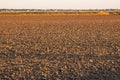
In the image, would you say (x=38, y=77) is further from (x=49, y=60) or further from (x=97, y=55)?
(x=97, y=55)

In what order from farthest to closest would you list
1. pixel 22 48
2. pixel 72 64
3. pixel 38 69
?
pixel 22 48 → pixel 72 64 → pixel 38 69

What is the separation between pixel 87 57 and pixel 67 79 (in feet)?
10.6

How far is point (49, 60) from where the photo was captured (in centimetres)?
1138

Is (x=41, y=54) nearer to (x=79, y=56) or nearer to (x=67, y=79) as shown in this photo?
(x=79, y=56)

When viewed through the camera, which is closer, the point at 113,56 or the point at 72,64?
the point at 72,64

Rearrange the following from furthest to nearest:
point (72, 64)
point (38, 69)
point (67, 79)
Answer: point (72, 64)
point (38, 69)
point (67, 79)

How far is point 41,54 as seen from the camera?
12602 millimetres

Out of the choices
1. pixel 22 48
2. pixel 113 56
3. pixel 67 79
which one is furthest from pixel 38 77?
pixel 22 48

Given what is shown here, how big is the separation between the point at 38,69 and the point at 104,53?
152 inches

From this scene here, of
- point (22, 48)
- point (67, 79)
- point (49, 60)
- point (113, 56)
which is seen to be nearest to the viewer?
point (67, 79)

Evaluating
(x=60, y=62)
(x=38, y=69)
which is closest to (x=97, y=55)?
(x=60, y=62)

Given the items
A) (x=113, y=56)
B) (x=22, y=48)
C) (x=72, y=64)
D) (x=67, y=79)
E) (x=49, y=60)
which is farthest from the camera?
(x=22, y=48)

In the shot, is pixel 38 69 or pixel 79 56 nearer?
pixel 38 69

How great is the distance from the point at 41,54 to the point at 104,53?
2.64 meters
